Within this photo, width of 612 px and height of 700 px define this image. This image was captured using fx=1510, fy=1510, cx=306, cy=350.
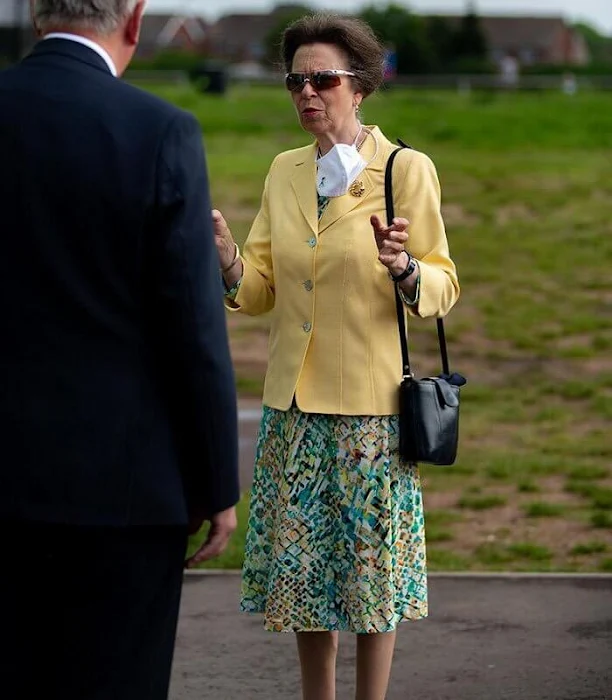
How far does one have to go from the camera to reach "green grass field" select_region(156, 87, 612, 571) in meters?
7.51

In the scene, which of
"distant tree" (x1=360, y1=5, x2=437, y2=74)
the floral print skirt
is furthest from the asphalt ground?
"distant tree" (x1=360, y1=5, x2=437, y2=74)

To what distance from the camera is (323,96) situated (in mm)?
4223

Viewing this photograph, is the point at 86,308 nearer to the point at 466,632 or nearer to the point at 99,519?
the point at 99,519

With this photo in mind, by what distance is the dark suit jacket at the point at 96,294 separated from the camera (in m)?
2.86

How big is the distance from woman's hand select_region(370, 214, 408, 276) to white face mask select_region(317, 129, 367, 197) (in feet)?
1.03

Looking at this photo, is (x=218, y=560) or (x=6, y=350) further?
(x=218, y=560)

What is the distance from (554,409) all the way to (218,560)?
4.43 meters

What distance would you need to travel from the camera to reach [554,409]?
1064 centimetres

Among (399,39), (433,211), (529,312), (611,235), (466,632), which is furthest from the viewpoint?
(399,39)

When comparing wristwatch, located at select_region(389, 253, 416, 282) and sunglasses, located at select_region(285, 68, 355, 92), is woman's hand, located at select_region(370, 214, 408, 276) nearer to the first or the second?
wristwatch, located at select_region(389, 253, 416, 282)

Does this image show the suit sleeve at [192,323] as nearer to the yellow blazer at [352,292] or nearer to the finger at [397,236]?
the finger at [397,236]

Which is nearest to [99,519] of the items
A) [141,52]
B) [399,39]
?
[399,39]

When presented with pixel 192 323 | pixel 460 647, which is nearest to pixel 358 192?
pixel 192 323

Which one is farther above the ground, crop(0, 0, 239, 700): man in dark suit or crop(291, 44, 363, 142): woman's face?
crop(291, 44, 363, 142): woman's face
